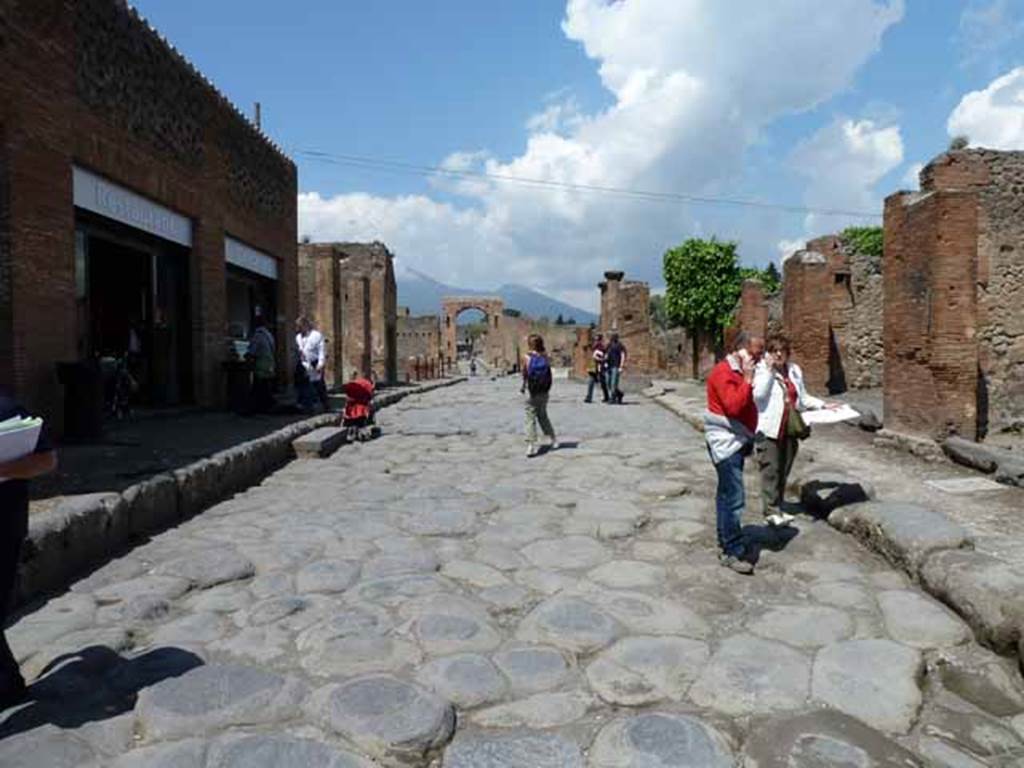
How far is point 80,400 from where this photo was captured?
813 cm

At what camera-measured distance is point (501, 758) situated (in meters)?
2.46

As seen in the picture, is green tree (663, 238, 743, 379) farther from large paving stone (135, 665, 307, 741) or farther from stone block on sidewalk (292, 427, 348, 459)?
large paving stone (135, 665, 307, 741)

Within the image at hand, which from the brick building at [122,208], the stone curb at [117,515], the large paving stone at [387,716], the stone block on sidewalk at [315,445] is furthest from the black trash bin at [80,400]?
the large paving stone at [387,716]

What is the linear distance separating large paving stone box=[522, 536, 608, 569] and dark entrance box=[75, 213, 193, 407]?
9.63 metres

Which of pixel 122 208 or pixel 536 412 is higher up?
pixel 122 208

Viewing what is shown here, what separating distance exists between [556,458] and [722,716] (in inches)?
239

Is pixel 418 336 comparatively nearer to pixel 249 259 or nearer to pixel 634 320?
pixel 634 320

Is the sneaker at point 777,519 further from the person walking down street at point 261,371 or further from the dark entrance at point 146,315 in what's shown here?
the dark entrance at point 146,315

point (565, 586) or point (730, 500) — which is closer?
point (565, 586)

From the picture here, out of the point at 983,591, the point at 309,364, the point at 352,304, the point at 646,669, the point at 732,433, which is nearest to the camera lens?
the point at 646,669

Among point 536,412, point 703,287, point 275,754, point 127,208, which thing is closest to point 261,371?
point 127,208

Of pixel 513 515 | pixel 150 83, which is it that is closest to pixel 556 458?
pixel 513 515

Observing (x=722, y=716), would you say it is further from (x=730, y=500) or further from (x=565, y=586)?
(x=730, y=500)

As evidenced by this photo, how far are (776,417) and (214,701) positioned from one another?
388 centimetres
